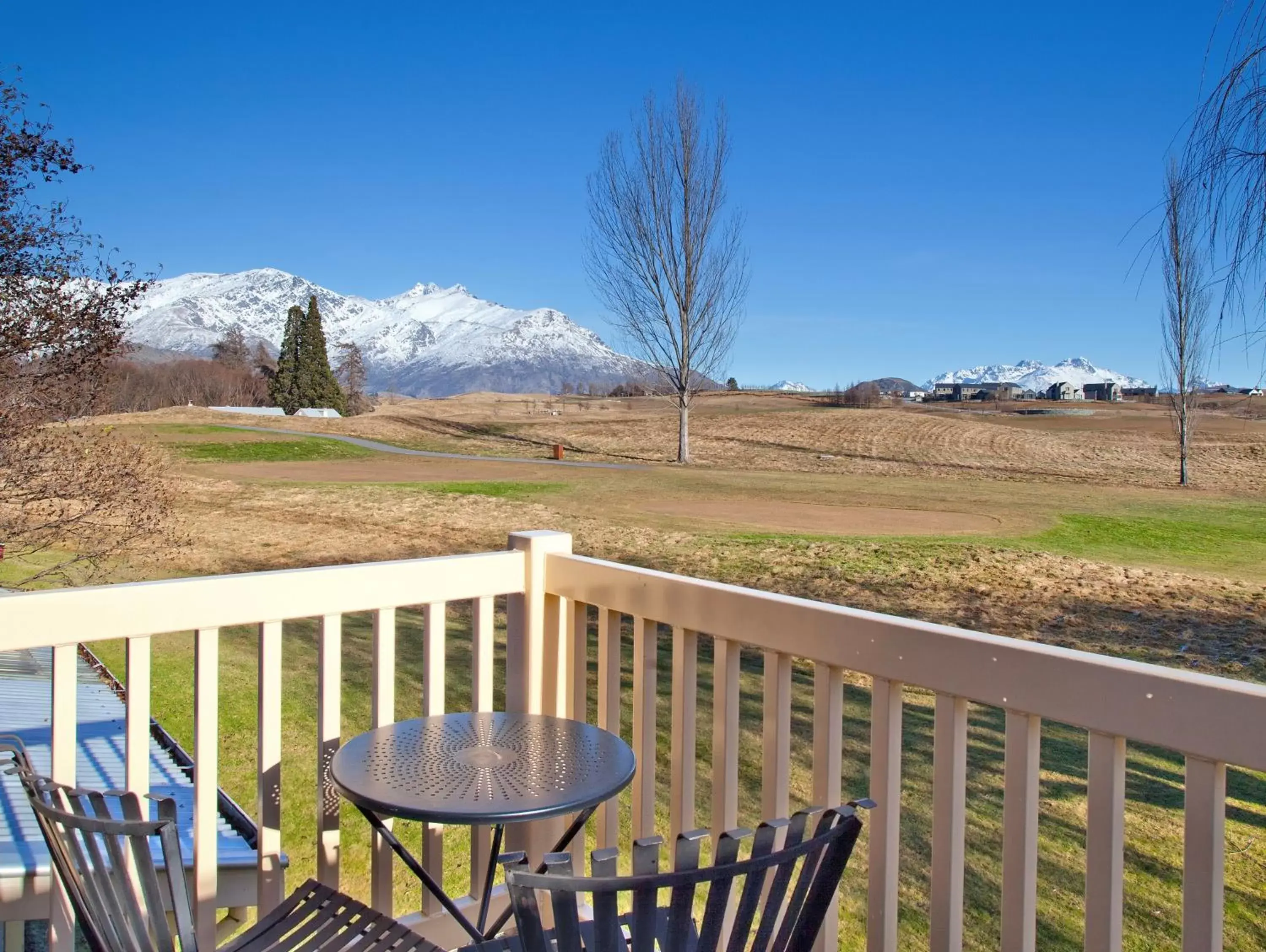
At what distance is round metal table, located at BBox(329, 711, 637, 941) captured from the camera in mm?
1538

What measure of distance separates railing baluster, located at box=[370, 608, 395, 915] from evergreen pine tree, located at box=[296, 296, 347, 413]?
4909cm

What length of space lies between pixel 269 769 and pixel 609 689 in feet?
2.67

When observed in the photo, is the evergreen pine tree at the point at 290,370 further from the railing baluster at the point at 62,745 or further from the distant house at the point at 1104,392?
the distant house at the point at 1104,392

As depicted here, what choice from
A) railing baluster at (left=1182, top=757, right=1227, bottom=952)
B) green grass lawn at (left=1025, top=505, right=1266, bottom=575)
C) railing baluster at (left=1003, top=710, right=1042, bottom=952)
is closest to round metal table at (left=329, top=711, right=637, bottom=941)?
railing baluster at (left=1003, top=710, right=1042, bottom=952)

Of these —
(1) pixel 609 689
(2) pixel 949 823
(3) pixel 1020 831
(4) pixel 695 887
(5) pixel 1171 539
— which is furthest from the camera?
Result: (5) pixel 1171 539

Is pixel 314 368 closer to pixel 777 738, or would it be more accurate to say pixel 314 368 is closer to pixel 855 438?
pixel 855 438

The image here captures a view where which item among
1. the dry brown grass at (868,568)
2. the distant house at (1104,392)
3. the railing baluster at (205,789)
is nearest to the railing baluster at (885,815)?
the railing baluster at (205,789)

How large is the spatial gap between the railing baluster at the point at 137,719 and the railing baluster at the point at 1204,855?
5.78 feet

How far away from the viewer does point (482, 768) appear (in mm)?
1754

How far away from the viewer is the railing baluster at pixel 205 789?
6.04ft

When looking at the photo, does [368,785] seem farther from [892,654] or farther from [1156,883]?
[1156,883]

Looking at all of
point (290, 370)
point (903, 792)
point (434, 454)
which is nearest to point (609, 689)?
point (903, 792)

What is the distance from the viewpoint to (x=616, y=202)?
25.0 metres

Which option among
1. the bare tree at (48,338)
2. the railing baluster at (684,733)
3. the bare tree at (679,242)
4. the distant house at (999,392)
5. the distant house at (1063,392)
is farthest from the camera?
the distant house at (1063,392)
